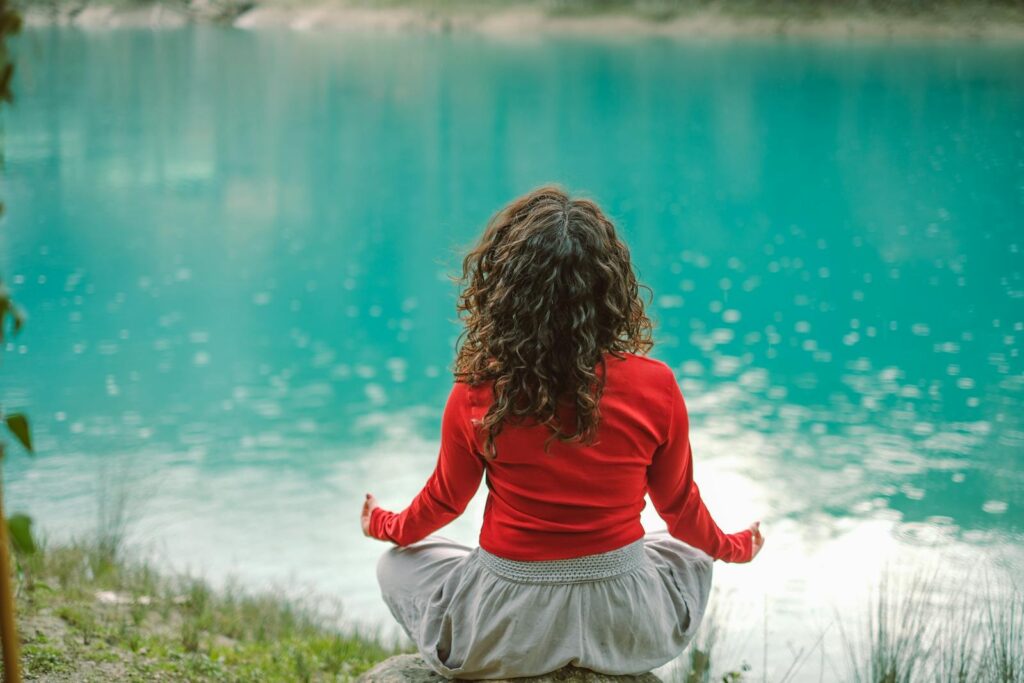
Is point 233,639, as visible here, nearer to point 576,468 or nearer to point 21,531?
point 576,468

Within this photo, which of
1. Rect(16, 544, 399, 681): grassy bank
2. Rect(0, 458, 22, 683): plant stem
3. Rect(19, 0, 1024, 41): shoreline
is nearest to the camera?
Rect(0, 458, 22, 683): plant stem

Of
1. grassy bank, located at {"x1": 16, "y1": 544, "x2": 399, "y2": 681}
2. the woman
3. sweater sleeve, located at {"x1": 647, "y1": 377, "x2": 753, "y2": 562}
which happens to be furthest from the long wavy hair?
grassy bank, located at {"x1": 16, "y1": 544, "x2": 399, "y2": 681}

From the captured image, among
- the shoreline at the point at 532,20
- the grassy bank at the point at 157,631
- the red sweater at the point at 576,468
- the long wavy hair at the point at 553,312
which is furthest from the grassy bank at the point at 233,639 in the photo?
the shoreline at the point at 532,20

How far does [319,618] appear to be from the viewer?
3.33 metres

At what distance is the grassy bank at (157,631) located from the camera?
81.8 inches

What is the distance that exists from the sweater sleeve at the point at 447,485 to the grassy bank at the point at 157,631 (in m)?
0.64

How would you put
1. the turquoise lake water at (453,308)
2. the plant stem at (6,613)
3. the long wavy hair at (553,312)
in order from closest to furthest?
the plant stem at (6,613), the long wavy hair at (553,312), the turquoise lake water at (453,308)

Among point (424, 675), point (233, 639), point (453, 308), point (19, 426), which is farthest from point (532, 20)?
point (19, 426)

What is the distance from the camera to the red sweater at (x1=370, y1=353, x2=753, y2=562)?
165cm

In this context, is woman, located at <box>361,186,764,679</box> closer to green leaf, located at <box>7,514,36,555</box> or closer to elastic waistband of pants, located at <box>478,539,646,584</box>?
elastic waistband of pants, located at <box>478,539,646,584</box>

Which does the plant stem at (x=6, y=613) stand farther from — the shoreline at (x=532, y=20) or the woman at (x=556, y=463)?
the shoreline at (x=532, y=20)

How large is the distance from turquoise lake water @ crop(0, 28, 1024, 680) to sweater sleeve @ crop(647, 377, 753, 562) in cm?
44

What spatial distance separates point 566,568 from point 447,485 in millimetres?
249

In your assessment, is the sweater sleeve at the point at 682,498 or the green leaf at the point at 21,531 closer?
the green leaf at the point at 21,531
